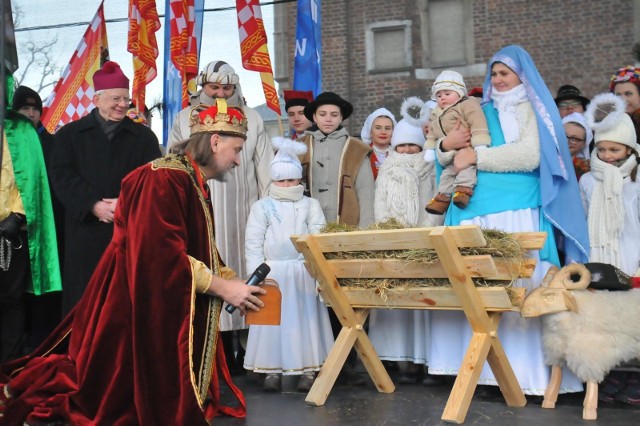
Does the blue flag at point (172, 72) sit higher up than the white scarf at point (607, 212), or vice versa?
the blue flag at point (172, 72)

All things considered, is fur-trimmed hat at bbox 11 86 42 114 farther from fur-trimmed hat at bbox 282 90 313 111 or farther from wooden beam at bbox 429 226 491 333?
wooden beam at bbox 429 226 491 333

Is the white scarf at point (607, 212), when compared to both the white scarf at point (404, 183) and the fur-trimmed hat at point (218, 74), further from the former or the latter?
the fur-trimmed hat at point (218, 74)

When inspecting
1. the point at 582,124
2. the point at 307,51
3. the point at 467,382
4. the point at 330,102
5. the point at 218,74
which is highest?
the point at 307,51

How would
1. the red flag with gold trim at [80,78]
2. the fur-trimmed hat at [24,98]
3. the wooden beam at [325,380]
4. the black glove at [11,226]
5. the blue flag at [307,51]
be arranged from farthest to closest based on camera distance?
the red flag with gold trim at [80,78] → the blue flag at [307,51] → the fur-trimmed hat at [24,98] → the black glove at [11,226] → the wooden beam at [325,380]

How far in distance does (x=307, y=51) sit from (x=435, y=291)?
4.57m

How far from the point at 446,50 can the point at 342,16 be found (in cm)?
224

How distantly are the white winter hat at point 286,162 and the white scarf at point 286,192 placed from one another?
73 millimetres

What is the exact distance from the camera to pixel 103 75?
231 inches

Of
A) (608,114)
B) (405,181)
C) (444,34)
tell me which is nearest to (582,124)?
(608,114)

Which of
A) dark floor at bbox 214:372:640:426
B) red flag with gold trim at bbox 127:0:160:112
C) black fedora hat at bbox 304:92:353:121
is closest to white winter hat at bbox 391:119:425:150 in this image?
black fedora hat at bbox 304:92:353:121

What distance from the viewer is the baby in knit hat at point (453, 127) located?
5.42m

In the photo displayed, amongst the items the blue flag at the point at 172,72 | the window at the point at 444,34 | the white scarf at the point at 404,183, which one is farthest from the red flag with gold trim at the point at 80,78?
the window at the point at 444,34

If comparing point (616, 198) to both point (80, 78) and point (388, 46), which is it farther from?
point (388, 46)

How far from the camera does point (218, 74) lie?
6.33 m
